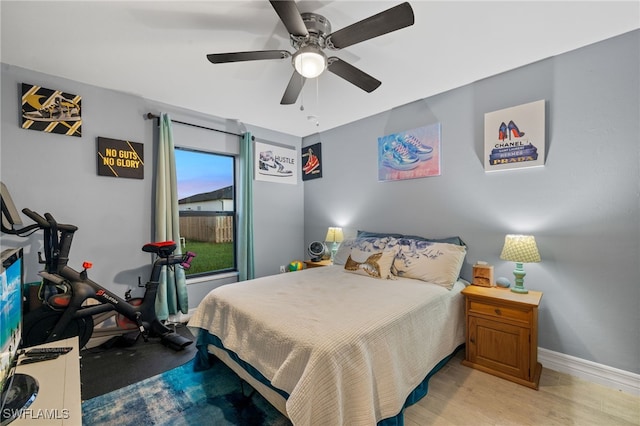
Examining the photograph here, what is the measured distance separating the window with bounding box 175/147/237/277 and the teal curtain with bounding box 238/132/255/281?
Result: 0.22m

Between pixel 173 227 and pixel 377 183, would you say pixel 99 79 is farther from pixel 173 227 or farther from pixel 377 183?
pixel 377 183

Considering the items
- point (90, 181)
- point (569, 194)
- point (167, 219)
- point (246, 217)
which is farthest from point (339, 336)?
point (90, 181)

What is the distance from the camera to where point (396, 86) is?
2.79 meters

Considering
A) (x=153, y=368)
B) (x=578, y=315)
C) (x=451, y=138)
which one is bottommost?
(x=153, y=368)

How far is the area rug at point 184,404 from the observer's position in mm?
1679

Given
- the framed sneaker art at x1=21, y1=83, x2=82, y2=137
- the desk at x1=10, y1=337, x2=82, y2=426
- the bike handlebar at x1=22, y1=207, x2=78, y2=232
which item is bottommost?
the desk at x1=10, y1=337, x2=82, y2=426

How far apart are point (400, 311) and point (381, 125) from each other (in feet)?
8.19

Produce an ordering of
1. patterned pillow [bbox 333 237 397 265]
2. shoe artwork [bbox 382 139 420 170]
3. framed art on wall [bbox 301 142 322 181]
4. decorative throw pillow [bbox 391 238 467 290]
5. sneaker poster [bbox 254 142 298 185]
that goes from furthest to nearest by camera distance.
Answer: framed art on wall [bbox 301 142 322 181], sneaker poster [bbox 254 142 298 185], shoe artwork [bbox 382 139 420 170], patterned pillow [bbox 333 237 397 265], decorative throw pillow [bbox 391 238 467 290]

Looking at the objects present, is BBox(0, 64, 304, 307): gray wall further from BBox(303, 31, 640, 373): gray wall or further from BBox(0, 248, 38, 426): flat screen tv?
BBox(303, 31, 640, 373): gray wall

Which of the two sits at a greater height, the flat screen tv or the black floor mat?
the flat screen tv

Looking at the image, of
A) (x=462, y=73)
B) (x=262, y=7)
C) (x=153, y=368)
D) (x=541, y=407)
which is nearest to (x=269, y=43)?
(x=262, y=7)

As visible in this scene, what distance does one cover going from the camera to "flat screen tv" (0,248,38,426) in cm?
90

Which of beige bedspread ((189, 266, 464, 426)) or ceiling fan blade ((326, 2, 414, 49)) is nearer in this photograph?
beige bedspread ((189, 266, 464, 426))

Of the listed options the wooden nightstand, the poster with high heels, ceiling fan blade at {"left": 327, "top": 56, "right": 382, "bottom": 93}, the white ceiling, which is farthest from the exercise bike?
the poster with high heels
